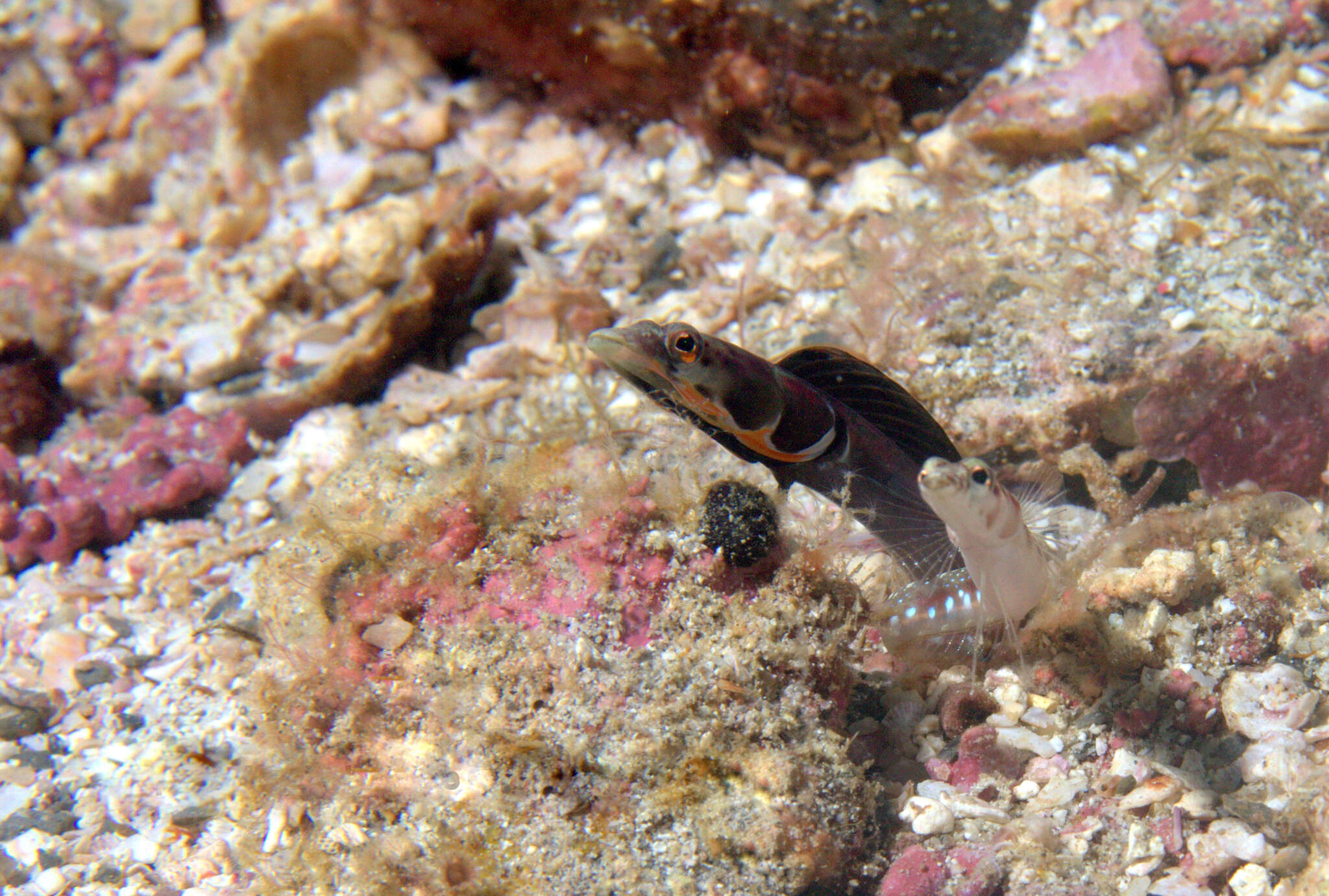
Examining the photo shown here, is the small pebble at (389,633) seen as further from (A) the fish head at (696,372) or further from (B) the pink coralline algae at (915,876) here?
(B) the pink coralline algae at (915,876)

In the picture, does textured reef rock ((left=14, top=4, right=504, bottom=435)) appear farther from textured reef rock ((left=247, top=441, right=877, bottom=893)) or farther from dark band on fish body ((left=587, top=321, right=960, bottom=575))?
dark band on fish body ((left=587, top=321, right=960, bottom=575))

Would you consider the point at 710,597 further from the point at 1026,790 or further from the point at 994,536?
the point at 1026,790

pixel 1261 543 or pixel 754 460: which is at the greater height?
pixel 754 460

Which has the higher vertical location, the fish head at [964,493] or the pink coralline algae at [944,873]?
the fish head at [964,493]

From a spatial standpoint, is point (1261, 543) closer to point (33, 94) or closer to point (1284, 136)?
point (1284, 136)

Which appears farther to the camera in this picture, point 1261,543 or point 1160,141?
point 1160,141

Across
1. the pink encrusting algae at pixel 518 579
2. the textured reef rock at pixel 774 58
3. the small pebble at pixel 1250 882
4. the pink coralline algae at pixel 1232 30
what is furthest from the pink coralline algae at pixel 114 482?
the pink coralline algae at pixel 1232 30

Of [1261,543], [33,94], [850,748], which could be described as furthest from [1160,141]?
[33,94]

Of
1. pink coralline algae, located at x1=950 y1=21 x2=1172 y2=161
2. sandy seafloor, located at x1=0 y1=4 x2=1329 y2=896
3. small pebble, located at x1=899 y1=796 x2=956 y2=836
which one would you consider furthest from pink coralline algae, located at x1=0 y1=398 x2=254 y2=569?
pink coralline algae, located at x1=950 y1=21 x2=1172 y2=161
